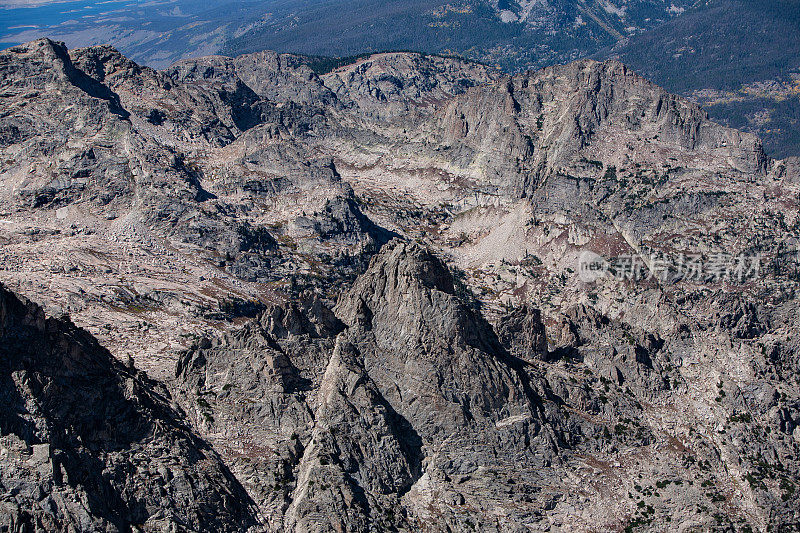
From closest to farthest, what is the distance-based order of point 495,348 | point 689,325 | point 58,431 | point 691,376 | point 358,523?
1. point 58,431
2. point 358,523
3. point 495,348
4. point 691,376
5. point 689,325

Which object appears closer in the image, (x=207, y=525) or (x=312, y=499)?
(x=207, y=525)

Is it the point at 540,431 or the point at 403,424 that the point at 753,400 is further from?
the point at 403,424

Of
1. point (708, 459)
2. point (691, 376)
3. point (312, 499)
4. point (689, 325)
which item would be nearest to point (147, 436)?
point (312, 499)

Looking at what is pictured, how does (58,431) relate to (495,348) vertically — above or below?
above

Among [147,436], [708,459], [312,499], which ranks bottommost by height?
[708,459]

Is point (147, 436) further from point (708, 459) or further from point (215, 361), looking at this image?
point (708, 459)

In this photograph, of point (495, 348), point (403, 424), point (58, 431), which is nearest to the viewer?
point (58, 431)
